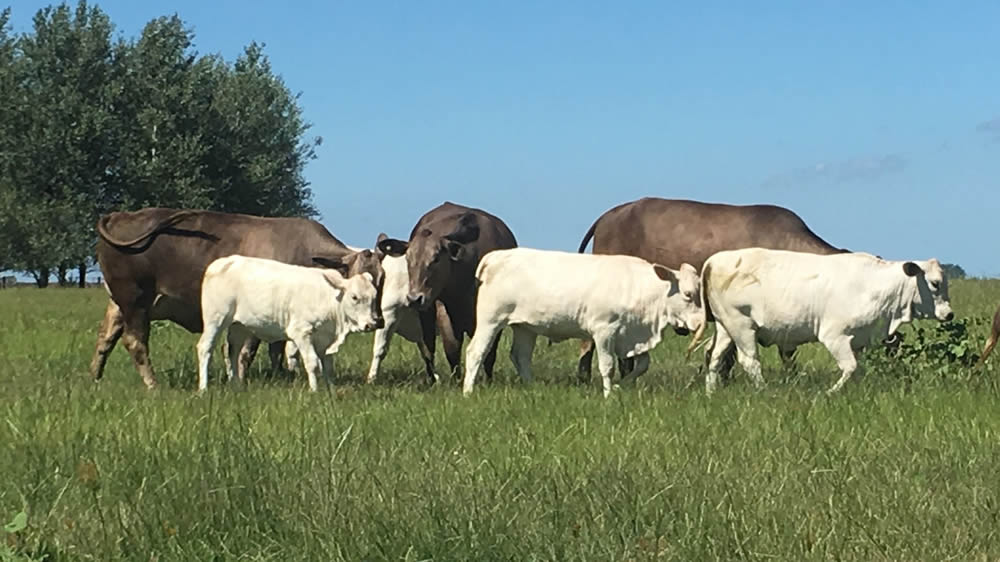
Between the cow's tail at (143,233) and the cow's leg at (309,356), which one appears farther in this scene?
the cow's tail at (143,233)

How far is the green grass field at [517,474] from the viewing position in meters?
5.01

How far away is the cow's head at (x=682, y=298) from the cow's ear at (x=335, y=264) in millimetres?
3036

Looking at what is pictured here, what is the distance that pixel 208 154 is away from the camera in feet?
150

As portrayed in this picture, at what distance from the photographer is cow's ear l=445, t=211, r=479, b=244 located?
12836 millimetres

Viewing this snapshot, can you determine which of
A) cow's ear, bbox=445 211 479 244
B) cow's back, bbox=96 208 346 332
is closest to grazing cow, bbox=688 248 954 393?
cow's ear, bbox=445 211 479 244

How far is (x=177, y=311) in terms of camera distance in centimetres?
1340

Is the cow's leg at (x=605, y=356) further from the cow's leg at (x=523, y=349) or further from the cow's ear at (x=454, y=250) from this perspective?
the cow's ear at (x=454, y=250)

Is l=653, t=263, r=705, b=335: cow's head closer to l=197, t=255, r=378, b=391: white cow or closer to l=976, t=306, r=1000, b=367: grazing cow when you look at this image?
l=976, t=306, r=1000, b=367: grazing cow

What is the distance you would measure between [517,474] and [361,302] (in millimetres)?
5505

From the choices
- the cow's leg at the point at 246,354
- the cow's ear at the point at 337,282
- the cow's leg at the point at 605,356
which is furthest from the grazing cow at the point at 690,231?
the cow's leg at the point at 246,354

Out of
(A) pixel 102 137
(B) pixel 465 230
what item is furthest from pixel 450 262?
(A) pixel 102 137

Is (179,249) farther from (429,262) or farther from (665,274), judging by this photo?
(665,274)

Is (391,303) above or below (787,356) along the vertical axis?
above

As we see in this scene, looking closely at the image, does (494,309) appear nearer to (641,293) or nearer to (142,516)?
(641,293)
